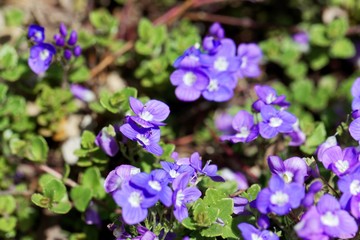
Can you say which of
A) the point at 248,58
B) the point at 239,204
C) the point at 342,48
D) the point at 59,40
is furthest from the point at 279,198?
the point at 342,48

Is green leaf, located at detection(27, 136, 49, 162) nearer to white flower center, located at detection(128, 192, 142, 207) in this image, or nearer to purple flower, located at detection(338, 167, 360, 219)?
white flower center, located at detection(128, 192, 142, 207)

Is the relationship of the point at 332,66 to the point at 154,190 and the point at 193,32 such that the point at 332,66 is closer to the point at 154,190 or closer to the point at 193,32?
the point at 193,32

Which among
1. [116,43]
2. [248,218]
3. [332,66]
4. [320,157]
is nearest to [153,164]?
[248,218]

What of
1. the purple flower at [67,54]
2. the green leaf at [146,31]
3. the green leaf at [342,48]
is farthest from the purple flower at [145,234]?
the green leaf at [342,48]

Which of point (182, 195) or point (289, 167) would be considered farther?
point (289, 167)

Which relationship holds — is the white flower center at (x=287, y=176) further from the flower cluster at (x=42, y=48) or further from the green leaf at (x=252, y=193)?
the flower cluster at (x=42, y=48)

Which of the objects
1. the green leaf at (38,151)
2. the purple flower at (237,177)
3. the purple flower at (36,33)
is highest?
the purple flower at (36,33)

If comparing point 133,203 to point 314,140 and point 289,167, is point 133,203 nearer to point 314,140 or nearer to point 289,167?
point 289,167
